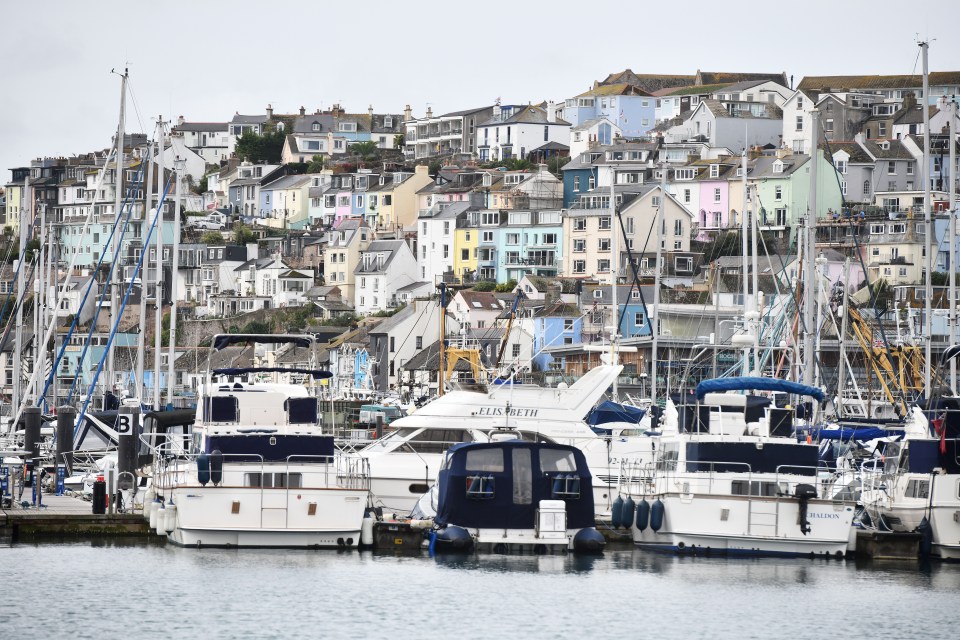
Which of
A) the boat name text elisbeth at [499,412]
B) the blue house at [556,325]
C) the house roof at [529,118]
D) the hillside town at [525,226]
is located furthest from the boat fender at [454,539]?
the house roof at [529,118]

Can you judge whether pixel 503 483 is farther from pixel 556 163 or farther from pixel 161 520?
pixel 556 163

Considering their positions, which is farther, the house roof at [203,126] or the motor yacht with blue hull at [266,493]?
the house roof at [203,126]

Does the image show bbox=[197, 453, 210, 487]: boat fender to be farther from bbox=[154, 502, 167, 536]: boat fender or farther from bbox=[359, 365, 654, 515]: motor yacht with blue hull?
bbox=[359, 365, 654, 515]: motor yacht with blue hull

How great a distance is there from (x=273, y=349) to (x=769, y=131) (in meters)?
44.9

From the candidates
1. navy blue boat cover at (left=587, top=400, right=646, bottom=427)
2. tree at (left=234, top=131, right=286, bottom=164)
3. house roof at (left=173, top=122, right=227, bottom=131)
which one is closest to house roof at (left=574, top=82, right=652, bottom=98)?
tree at (left=234, top=131, right=286, bottom=164)

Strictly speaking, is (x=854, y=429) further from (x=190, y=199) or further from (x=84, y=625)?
(x=190, y=199)

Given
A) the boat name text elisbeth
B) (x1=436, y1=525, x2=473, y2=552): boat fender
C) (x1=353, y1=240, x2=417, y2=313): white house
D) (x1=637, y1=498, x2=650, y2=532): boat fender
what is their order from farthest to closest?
(x1=353, y1=240, x2=417, y2=313): white house
the boat name text elisbeth
(x1=637, y1=498, x2=650, y2=532): boat fender
(x1=436, y1=525, x2=473, y2=552): boat fender

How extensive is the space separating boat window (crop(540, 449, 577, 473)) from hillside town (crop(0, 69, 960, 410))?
4935cm

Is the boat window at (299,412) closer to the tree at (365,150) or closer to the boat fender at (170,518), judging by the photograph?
the boat fender at (170,518)

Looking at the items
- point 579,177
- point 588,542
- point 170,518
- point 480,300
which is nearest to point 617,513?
point 588,542

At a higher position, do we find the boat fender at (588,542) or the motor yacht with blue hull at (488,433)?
the motor yacht with blue hull at (488,433)

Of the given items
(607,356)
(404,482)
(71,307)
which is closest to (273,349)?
(71,307)

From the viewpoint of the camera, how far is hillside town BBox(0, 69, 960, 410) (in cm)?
10444

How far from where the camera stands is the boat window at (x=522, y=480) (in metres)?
33.7
